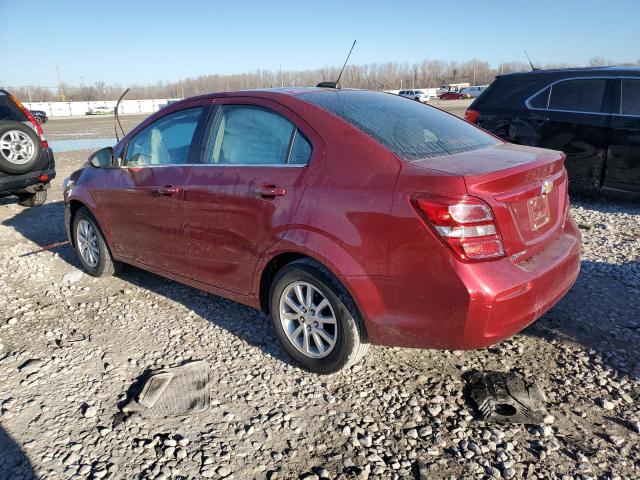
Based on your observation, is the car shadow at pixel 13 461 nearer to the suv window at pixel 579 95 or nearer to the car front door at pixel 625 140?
the car front door at pixel 625 140

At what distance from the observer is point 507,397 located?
9.12 feet

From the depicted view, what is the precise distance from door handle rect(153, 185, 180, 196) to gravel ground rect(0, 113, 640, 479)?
1.01 m

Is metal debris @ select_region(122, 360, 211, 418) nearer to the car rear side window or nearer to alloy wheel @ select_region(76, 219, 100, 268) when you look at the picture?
alloy wheel @ select_region(76, 219, 100, 268)

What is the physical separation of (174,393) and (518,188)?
2.28m

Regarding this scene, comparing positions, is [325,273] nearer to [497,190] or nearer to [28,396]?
[497,190]

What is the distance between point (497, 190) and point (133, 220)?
3.01 metres

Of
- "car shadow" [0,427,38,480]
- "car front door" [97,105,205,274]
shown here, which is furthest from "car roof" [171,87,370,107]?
"car shadow" [0,427,38,480]

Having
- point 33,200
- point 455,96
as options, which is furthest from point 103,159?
point 455,96

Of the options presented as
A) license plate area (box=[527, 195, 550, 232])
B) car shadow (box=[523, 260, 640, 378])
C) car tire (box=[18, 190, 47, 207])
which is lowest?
car shadow (box=[523, 260, 640, 378])

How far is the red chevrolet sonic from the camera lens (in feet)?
7.99

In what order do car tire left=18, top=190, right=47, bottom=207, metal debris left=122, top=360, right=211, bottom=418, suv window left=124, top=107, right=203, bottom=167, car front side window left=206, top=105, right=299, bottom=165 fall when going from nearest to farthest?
metal debris left=122, top=360, right=211, bottom=418 → car front side window left=206, top=105, right=299, bottom=165 → suv window left=124, top=107, right=203, bottom=167 → car tire left=18, top=190, right=47, bottom=207

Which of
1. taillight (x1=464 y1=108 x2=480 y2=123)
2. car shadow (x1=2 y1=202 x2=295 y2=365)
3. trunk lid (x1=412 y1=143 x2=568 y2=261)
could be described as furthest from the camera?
taillight (x1=464 y1=108 x2=480 y2=123)

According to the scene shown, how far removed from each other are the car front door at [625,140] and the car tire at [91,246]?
596cm

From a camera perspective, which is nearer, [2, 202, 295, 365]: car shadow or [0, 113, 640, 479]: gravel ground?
[0, 113, 640, 479]: gravel ground
